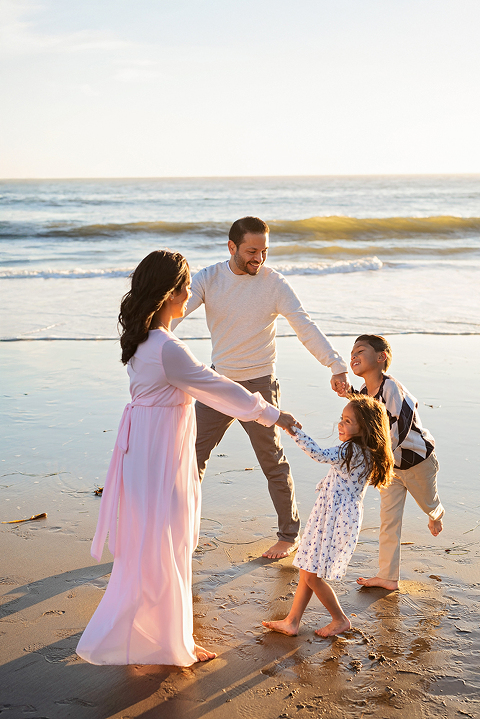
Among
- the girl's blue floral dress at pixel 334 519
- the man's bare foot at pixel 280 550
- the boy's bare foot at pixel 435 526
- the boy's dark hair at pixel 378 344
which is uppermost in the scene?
the boy's dark hair at pixel 378 344

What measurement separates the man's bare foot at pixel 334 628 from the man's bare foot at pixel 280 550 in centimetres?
79

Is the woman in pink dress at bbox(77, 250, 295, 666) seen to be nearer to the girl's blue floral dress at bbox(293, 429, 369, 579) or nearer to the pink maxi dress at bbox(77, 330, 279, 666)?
the pink maxi dress at bbox(77, 330, 279, 666)

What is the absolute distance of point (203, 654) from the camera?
295cm

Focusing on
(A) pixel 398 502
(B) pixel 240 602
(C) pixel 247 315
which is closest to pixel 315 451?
(A) pixel 398 502

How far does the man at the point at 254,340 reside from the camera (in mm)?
4027

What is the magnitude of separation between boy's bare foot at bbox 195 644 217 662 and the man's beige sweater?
159cm

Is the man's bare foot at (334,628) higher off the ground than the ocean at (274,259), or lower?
lower

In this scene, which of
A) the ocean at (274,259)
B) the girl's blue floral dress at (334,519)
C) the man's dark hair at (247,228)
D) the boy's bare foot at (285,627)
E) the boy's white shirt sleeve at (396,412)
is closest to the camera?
the girl's blue floral dress at (334,519)

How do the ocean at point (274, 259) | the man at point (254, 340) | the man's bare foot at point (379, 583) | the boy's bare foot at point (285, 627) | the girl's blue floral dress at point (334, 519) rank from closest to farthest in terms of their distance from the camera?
the girl's blue floral dress at point (334, 519) < the boy's bare foot at point (285, 627) < the man's bare foot at point (379, 583) < the man at point (254, 340) < the ocean at point (274, 259)

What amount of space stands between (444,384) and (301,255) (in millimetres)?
15171

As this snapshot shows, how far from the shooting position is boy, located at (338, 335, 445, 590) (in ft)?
11.4

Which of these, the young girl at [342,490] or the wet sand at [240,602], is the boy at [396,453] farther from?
the young girl at [342,490]

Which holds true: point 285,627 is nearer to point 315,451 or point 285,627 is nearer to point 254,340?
point 315,451

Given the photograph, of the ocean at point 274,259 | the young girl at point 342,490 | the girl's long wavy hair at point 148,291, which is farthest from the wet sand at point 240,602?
the ocean at point 274,259
